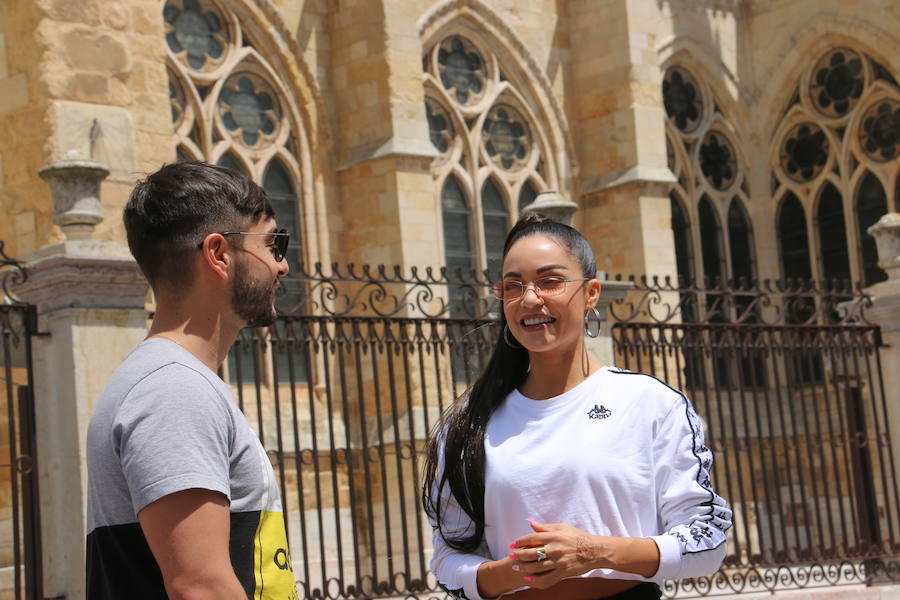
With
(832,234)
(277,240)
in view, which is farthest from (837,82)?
(277,240)

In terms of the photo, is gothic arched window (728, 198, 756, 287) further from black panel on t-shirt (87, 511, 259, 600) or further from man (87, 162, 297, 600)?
black panel on t-shirt (87, 511, 259, 600)

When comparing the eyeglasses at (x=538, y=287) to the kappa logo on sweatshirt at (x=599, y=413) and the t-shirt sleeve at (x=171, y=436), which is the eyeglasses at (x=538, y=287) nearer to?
the kappa logo on sweatshirt at (x=599, y=413)

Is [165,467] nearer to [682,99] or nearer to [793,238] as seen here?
[682,99]

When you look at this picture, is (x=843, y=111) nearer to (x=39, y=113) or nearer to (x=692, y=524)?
(x=39, y=113)

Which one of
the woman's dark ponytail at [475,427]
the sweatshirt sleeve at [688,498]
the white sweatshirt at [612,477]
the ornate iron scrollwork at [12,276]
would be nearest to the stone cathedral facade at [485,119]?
the ornate iron scrollwork at [12,276]

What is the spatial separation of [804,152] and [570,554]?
1730 centimetres

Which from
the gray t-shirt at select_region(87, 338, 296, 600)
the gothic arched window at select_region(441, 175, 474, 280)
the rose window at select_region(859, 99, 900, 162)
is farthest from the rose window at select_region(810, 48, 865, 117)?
the gray t-shirt at select_region(87, 338, 296, 600)

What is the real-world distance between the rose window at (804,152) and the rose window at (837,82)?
37cm

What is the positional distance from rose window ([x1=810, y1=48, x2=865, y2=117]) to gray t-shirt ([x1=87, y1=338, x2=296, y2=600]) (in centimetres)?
1739

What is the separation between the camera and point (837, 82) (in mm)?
18938

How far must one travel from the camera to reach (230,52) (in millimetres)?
14828

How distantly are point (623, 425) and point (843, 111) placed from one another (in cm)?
1668

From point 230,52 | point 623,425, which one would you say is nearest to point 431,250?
point 230,52

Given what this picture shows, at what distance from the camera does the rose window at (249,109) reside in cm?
1485
